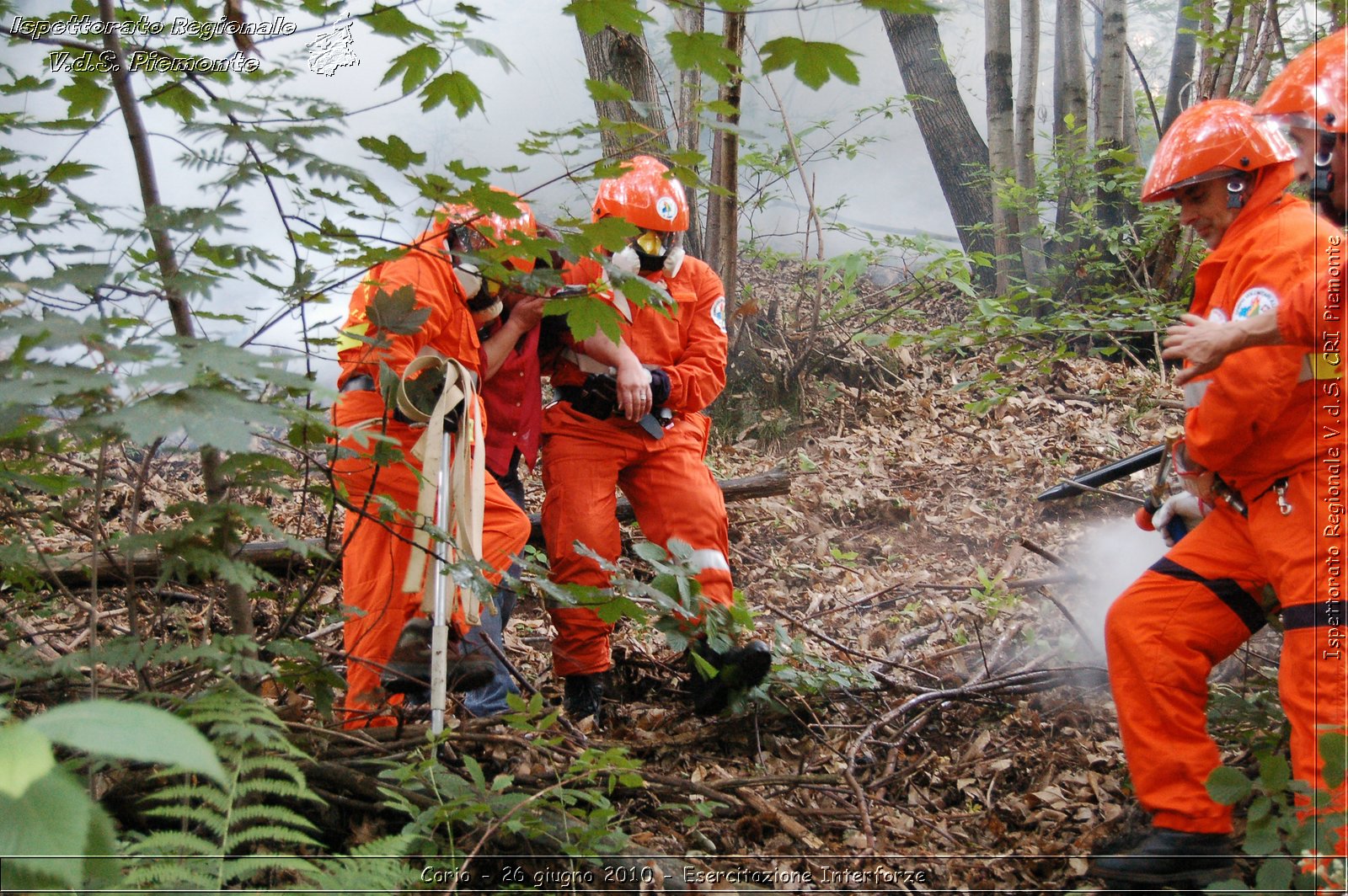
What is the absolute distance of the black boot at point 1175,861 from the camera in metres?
2.55

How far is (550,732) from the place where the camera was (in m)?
3.19

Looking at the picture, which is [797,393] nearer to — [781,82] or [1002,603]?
[1002,603]

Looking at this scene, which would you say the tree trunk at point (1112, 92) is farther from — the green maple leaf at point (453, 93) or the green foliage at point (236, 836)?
the green foliage at point (236, 836)

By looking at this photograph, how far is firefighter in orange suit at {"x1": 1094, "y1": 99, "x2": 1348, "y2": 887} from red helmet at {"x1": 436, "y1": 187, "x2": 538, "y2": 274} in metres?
2.09

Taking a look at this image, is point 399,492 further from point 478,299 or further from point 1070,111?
point 1070,111

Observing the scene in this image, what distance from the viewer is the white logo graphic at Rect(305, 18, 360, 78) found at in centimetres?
243

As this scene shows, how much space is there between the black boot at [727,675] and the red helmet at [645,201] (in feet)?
6.41

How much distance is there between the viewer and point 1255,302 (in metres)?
2.64

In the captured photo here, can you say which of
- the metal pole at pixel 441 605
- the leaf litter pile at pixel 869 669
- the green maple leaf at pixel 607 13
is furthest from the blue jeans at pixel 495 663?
the green maple leaf at pixel 607 13

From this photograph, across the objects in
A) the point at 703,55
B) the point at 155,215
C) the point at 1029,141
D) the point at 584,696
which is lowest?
the point at 584,696

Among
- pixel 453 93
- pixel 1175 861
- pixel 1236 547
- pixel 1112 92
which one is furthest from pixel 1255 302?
pixel 1112 92

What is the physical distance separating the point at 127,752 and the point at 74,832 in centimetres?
18

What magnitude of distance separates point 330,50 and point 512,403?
1.76 meters

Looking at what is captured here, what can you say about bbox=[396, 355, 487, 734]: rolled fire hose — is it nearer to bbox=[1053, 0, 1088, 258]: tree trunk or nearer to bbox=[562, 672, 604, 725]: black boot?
bbox=[562, 672, 604, 725]: black boot
